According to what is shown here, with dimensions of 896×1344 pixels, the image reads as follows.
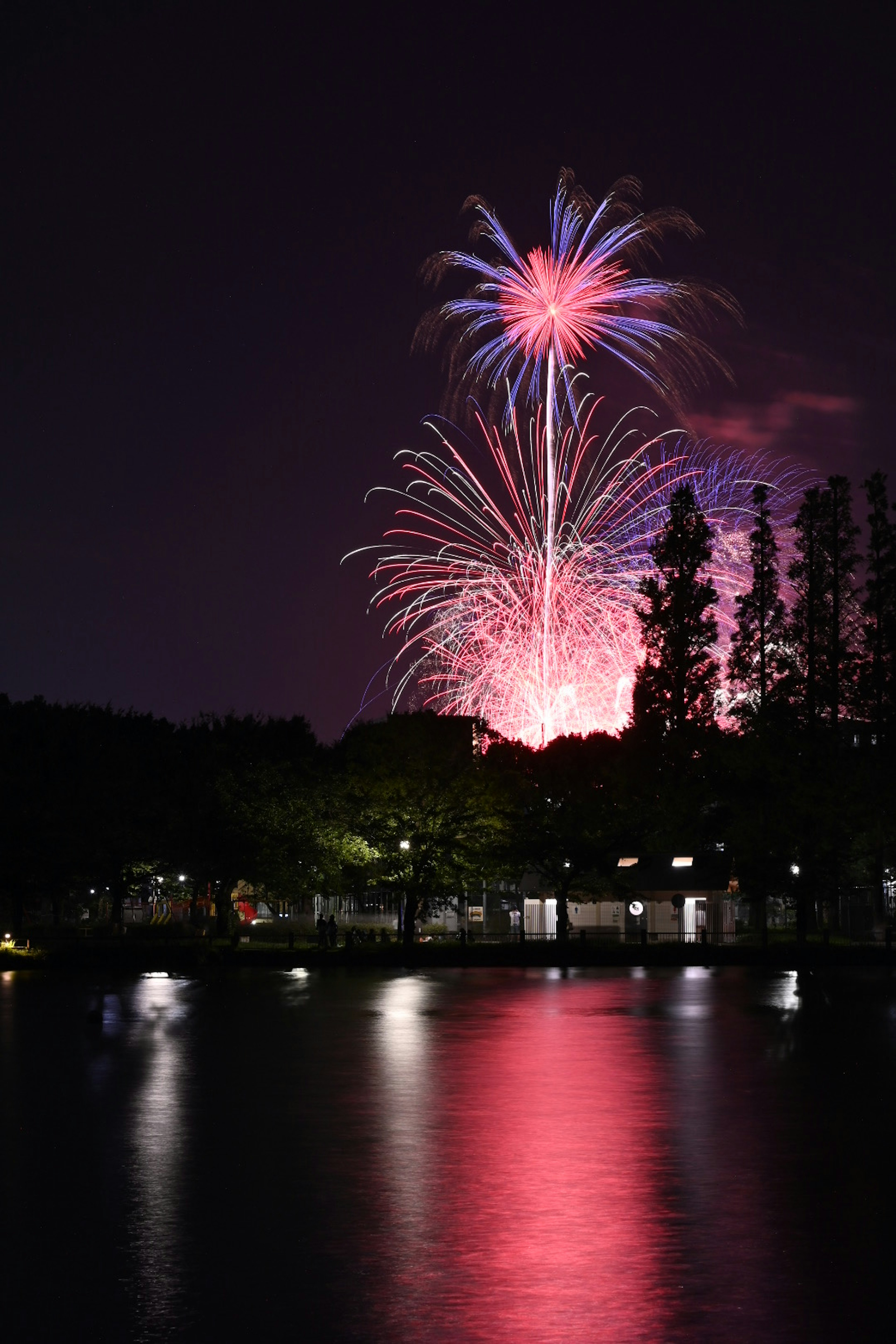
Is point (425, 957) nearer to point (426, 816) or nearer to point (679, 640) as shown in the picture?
point (426, 816)

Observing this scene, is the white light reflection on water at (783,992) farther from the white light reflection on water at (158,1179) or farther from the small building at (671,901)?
A: the small building at (671,901)

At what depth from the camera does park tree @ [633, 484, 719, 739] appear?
80.6m

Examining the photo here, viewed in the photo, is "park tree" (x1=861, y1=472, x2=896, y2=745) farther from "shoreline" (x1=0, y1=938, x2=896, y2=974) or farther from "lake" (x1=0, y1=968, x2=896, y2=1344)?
"lake" (x1=0, y1=968, x2=896, y2=1344)

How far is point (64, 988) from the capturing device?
41.3 m

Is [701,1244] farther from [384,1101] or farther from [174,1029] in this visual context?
[174,1029]

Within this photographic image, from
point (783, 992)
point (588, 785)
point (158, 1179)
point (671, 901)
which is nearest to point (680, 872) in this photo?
point (671, 901)

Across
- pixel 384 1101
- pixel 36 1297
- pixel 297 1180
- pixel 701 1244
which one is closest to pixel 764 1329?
pixel 701 1244

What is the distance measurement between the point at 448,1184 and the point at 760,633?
68971 mm

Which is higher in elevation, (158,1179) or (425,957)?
(425,957)

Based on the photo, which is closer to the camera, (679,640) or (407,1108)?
(407,1108)

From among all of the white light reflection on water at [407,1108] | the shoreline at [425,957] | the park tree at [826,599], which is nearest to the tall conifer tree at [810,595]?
the park tree at [826,599]

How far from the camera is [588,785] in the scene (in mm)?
69750

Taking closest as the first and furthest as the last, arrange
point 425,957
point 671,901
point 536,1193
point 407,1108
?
point 536,1193 → point 407,1108 → point 425,957 → point 671,901

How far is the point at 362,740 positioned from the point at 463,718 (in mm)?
4803
